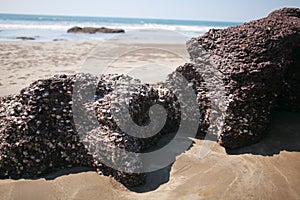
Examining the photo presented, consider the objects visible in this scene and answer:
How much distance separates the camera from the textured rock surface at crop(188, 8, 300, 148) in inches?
136

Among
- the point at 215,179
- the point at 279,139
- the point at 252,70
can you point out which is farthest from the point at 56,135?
the point at 279,139

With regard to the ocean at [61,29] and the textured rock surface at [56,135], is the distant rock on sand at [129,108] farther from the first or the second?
the ocean at [61,29]

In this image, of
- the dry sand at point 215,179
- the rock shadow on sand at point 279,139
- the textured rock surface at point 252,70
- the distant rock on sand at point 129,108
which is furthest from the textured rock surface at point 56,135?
the rock shadow on sand at point 279,139

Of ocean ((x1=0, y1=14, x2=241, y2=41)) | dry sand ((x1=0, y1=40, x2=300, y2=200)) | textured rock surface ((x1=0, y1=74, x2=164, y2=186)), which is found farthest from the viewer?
ocean ((x1=0, y1=14, x2=241, y2=41))

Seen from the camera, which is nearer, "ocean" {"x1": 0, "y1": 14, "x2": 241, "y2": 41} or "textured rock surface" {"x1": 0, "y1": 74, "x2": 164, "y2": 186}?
"textured rock surface" {"x1": 0, "y1": 74, "x2": 164, "y2": 186}

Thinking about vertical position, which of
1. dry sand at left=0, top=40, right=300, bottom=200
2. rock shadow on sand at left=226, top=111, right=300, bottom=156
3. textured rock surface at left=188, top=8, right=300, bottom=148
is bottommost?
dry sand at left=0, top=40, right=300, bottom=200

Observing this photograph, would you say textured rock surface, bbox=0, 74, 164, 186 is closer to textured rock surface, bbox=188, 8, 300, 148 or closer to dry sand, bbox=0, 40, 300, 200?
dry sand, bbox=0, 40, 300, 200

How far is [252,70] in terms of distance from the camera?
3.45m

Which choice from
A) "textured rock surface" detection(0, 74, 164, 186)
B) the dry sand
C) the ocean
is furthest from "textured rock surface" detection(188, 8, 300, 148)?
the ocean

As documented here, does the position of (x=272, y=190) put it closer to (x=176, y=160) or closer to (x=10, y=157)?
(x=176, y=160)

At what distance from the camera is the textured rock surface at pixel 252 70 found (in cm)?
346

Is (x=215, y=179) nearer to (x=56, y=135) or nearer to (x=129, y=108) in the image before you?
(x=129, y=108)

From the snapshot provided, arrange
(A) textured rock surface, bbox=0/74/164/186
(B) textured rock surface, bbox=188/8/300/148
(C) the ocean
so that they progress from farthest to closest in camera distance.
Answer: (C) the ocean
(B) textured rock surface, bbox=188/8/300/148
(A) textured rock surface, bbox=0/74/164/186

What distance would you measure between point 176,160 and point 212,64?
139 cm
